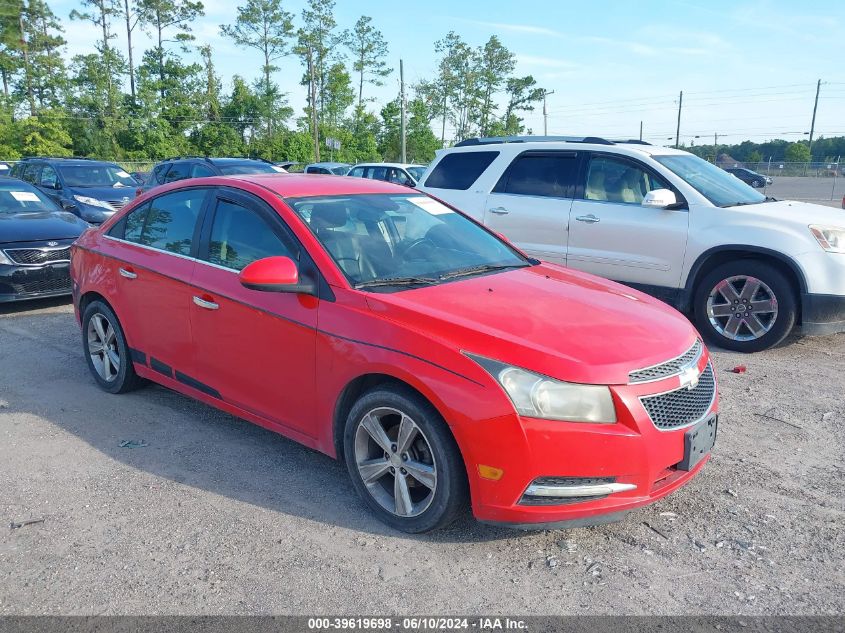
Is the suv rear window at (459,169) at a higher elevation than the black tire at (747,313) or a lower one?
higher

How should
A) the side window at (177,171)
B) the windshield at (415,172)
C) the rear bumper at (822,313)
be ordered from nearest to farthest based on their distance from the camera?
the rear bumper at (822,313)
the side window at (177,171)
the windshield at (415,172)

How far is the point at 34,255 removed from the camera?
7.92 m

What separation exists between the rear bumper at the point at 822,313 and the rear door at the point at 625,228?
1.11m

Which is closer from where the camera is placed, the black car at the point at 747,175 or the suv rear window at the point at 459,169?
the suv rear window at the point at 459,169

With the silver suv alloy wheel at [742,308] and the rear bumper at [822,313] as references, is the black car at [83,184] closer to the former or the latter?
the silver suv alloy wheel at [742,308]

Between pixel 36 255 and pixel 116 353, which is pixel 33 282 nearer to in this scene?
pixel 36 255

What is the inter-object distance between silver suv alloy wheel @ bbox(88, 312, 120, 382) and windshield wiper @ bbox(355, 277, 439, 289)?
2471 mm

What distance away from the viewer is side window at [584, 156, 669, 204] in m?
6.82

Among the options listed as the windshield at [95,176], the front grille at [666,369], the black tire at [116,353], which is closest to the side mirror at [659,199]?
the front grille at [666,369]

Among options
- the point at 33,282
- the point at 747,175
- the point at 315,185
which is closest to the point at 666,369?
the point at 315,185

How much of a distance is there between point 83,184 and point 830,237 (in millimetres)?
14021

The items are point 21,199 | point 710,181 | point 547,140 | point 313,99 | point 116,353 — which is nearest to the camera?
point 116,353

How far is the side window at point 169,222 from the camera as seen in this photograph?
14.5ft

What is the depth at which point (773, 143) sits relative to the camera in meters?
81.6
